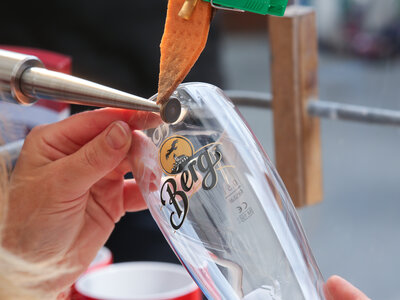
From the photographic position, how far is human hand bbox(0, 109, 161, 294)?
0.38 metres

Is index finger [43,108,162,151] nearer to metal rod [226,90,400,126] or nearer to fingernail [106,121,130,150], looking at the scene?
fingernail [106,121,130,150]

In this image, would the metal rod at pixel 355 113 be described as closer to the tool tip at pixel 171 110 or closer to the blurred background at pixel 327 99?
the blurred background at pixel 327 99

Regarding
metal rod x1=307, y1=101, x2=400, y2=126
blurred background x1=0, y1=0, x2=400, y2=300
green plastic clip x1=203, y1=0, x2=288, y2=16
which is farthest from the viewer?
blurred background x1=0, y1=0, x2=400, y2=300

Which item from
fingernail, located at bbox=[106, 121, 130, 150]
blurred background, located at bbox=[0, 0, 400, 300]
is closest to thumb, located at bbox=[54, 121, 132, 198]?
fingernail, located at bbox=[106, 121, 130, 150]

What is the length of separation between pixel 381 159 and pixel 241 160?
603mm

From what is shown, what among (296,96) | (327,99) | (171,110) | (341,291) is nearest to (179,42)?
(171,110)

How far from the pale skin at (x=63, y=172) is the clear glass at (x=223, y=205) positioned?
0.02 metres

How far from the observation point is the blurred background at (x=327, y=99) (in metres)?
0.69

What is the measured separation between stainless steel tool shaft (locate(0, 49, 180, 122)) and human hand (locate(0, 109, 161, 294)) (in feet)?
0.12

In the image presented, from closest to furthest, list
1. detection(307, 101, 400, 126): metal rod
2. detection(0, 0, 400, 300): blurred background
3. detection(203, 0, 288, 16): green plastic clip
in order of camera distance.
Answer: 1. detection(203, 0, 288, 16): green plastic clip
2. detection(307, 101, 400, 126): metal rod
3. detection(0, 0, 400, 300): blurred background

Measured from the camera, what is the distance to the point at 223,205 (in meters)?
0.35

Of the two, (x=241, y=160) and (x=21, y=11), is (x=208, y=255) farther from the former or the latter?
(x=21, y=11)

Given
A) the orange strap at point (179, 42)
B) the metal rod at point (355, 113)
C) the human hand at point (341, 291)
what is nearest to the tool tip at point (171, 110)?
the orange strap at point (179, 42)

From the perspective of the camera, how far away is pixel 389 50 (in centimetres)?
94
